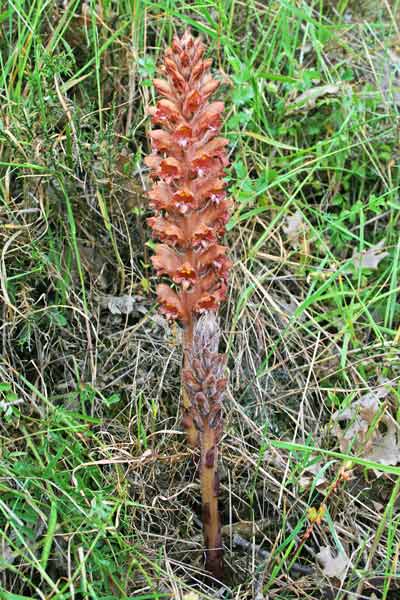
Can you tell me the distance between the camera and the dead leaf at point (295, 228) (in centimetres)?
328

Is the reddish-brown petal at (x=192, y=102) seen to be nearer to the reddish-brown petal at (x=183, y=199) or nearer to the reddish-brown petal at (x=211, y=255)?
the reddish-brown petal at (x=183, y=199)

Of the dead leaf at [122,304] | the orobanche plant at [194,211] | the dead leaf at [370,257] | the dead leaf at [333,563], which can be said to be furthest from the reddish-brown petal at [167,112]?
the dead leaf at [333,563]

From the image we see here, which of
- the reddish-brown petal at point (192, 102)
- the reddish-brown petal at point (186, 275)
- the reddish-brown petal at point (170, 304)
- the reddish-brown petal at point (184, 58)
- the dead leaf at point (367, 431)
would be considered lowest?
the dead leaf at point (367, 431)

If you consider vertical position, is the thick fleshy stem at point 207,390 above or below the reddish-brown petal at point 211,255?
below

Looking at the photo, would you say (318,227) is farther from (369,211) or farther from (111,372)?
(111,372)

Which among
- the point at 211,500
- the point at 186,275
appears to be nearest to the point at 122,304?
Result: the point at 186,275

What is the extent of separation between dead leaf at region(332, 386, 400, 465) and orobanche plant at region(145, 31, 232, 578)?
68cm

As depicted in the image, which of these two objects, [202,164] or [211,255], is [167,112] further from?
[211,255]

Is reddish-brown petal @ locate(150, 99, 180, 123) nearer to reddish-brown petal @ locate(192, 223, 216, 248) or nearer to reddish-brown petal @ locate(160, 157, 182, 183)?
reddish-brown petal @ locate(160, 157, 182, 183)

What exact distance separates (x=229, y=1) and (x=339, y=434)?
7.08 ft

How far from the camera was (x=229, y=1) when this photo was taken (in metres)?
3.48

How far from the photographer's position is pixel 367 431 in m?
2.72

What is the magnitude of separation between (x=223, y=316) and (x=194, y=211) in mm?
1029

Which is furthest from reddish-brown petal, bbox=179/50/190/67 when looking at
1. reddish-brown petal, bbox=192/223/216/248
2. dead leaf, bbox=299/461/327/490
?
dead leaf, bbox=299/461/327/490
